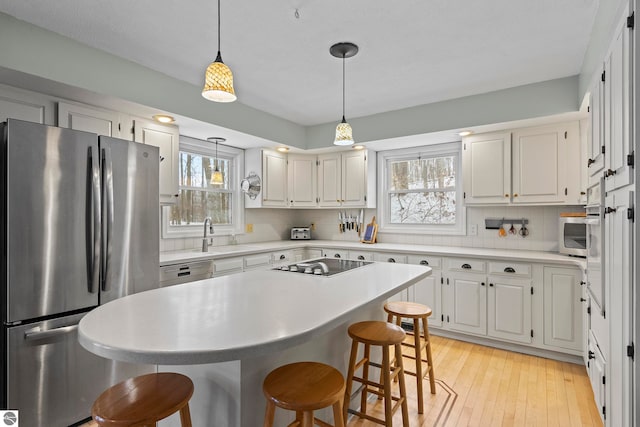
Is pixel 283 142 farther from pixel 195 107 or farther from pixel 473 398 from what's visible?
pixel 473 398

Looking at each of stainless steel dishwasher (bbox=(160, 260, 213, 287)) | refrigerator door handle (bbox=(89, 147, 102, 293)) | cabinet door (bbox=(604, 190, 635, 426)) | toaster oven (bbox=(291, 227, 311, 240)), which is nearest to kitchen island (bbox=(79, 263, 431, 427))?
refrigerator door handle (bbox=(89, 147, 102, 293))

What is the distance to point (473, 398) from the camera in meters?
2.32

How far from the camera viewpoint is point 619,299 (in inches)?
55.7

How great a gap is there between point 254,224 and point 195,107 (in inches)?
76.5

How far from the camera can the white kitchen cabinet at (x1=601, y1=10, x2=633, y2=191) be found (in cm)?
129

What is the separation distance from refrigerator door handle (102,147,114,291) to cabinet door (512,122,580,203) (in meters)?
3.51

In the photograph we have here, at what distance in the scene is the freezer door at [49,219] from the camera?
178cm

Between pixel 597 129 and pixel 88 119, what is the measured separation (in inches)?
135

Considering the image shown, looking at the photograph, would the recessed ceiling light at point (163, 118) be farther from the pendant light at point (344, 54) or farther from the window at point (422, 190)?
the window at point (422, 190)

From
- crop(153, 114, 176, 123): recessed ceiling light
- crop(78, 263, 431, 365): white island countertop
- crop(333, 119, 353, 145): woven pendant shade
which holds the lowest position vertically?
crop(78, 263, 431, 365): white island countertop

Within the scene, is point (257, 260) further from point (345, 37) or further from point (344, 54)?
point (345, 37)

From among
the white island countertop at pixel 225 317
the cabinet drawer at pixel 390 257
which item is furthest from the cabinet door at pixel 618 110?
the cabinet drawer at pixel 390 257

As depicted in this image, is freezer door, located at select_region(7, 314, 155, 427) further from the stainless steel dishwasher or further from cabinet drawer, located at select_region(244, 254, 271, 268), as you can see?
cabinet drawer, located at select_region(244, 254, 271, 268)

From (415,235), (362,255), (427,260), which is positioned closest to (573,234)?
(427,260)
